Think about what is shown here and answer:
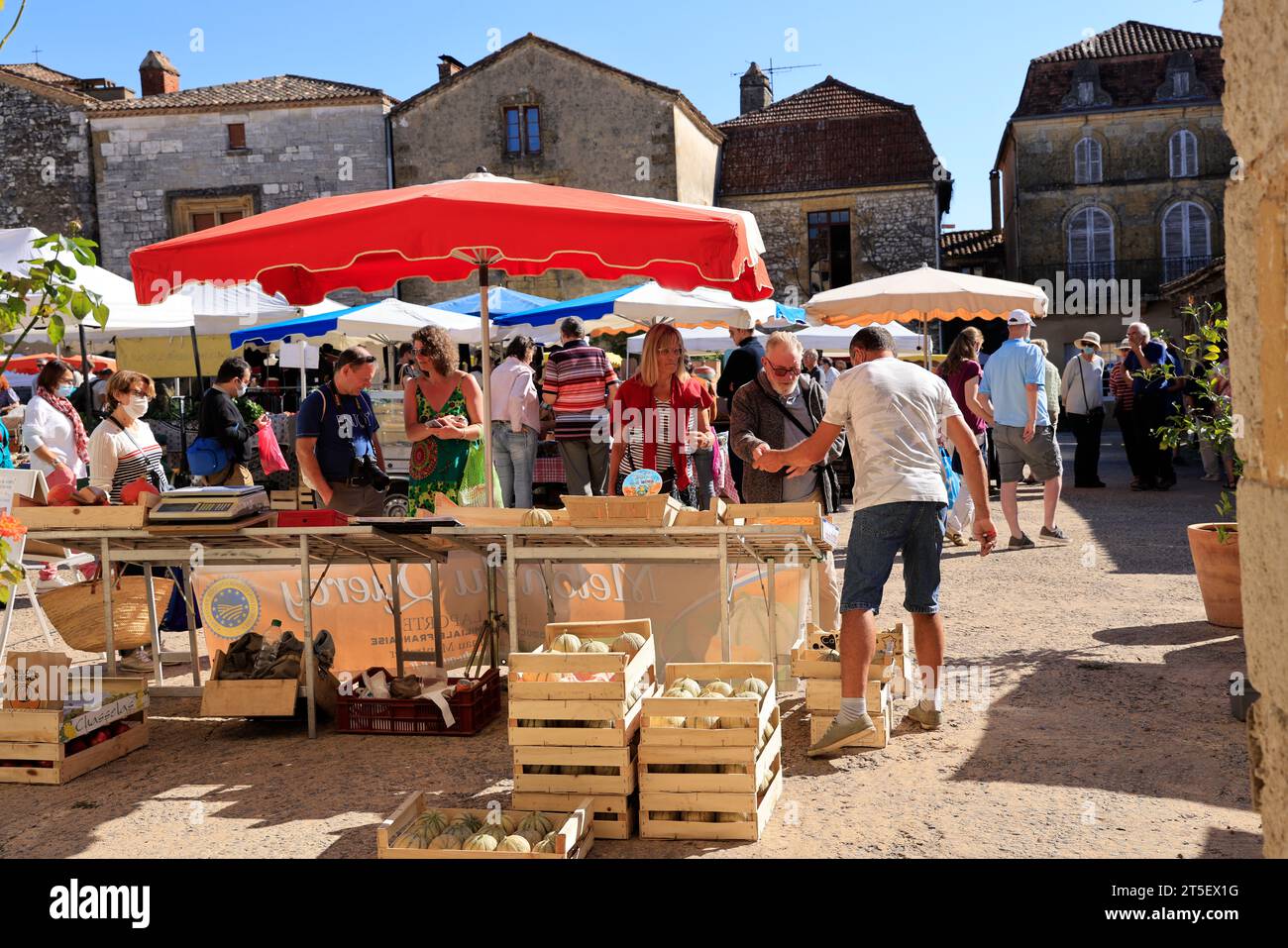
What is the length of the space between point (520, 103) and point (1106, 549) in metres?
21.9

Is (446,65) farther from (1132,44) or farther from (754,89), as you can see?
(1132,44)

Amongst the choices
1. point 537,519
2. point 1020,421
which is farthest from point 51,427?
point 1020,421

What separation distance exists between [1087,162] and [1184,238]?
11.4 feet

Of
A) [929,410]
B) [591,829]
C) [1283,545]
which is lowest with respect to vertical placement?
[591,829]

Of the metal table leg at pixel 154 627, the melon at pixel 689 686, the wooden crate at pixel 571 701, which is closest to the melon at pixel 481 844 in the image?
the wooden crate at pixel 571 701

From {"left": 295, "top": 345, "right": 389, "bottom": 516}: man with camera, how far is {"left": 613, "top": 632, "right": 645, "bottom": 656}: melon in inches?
88.1

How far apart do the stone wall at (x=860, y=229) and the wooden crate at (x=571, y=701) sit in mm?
26803

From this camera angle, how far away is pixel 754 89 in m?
39.5

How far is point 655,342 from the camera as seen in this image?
6.53 meters

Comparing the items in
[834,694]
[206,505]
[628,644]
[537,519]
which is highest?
[206,505]

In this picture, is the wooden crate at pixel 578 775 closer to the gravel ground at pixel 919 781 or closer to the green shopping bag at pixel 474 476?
the gravel ground at pixel 919 781

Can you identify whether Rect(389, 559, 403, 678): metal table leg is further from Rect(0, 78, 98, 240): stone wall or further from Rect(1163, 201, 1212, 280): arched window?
Rect(1163, 201, 1212, 280): arched window

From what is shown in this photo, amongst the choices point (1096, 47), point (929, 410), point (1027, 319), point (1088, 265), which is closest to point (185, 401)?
point (1027, 319)
